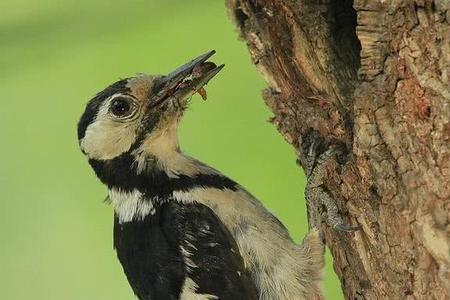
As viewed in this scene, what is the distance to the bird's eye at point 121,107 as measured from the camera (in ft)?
7.51

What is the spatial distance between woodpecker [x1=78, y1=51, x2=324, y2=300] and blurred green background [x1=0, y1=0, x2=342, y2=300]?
0.86 meters

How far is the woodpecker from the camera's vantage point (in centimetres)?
210

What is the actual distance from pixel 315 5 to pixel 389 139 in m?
0.50

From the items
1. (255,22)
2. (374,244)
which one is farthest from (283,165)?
(374,244)

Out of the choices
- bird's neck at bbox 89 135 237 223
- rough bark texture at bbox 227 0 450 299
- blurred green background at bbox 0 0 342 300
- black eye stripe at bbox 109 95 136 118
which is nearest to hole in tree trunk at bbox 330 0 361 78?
rough bark texture at bbox 227 0 450 299

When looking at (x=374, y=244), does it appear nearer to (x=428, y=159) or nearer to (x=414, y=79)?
(x=428, y=159)

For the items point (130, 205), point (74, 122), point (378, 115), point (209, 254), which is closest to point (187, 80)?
point (130, 205)

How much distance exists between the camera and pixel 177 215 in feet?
7.01

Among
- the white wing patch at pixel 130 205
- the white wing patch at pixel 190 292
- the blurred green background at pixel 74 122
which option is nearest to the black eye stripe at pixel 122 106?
the white wing patch at pixel 130 205

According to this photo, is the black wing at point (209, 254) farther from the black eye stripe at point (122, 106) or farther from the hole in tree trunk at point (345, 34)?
the hole in tree trunk at point (345, 34)

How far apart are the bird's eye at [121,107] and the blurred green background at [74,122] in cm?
86

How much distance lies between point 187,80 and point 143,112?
0.16 m

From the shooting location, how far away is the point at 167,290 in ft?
6.86

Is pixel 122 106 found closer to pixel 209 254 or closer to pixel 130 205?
pixel 130 205
